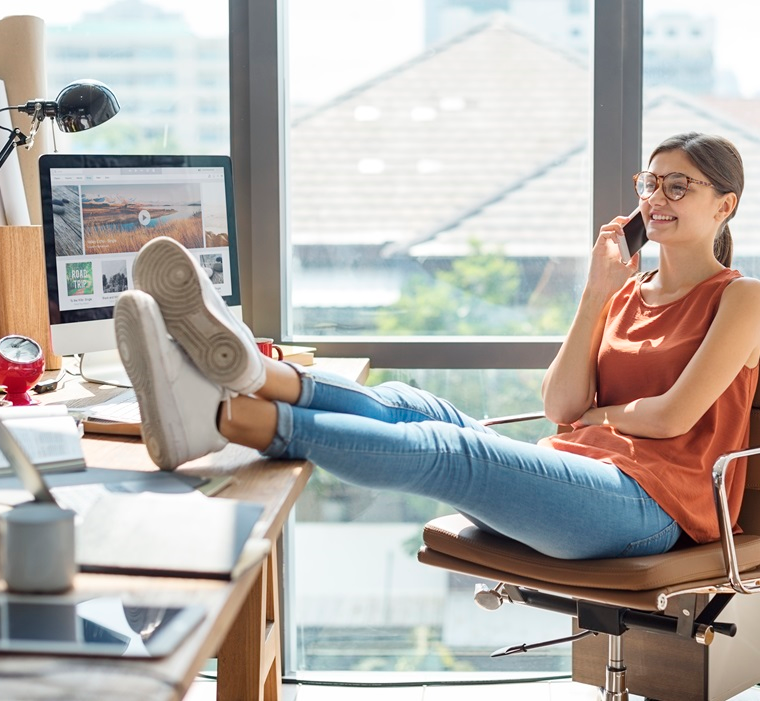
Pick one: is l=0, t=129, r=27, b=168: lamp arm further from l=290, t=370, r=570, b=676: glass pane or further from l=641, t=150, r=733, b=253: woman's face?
l=641, t=150, r=733, b=253: woman's face

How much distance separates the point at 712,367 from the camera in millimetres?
1970

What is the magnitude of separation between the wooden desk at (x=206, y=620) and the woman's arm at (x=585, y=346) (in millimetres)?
467

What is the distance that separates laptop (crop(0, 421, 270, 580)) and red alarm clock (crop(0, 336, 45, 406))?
2.40 ft

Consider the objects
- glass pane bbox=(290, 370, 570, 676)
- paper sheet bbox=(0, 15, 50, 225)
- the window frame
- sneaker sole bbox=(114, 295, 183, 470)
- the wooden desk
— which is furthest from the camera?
glass pane bbox=(290, 370, 570, 676)

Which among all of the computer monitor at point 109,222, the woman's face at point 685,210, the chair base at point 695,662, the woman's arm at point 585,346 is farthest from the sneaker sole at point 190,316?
the chair base at point 695,662

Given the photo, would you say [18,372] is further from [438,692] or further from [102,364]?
[438,692]

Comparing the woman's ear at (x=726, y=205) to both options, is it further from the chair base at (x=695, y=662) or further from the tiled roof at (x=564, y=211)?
the chair base at (x=695, y=662)

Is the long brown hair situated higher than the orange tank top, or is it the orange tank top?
the long brown hair

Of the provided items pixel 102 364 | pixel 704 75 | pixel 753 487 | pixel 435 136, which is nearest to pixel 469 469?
pixel 753 487

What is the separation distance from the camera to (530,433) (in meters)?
2.80

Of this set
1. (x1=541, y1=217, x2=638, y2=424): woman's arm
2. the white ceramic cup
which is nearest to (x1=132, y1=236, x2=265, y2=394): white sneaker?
the white ceramic cup

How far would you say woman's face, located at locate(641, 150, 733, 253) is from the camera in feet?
6.96

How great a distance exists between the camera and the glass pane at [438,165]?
2676 millimetres

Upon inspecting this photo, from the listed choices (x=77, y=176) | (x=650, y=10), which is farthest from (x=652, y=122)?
(x=77, y=176)
